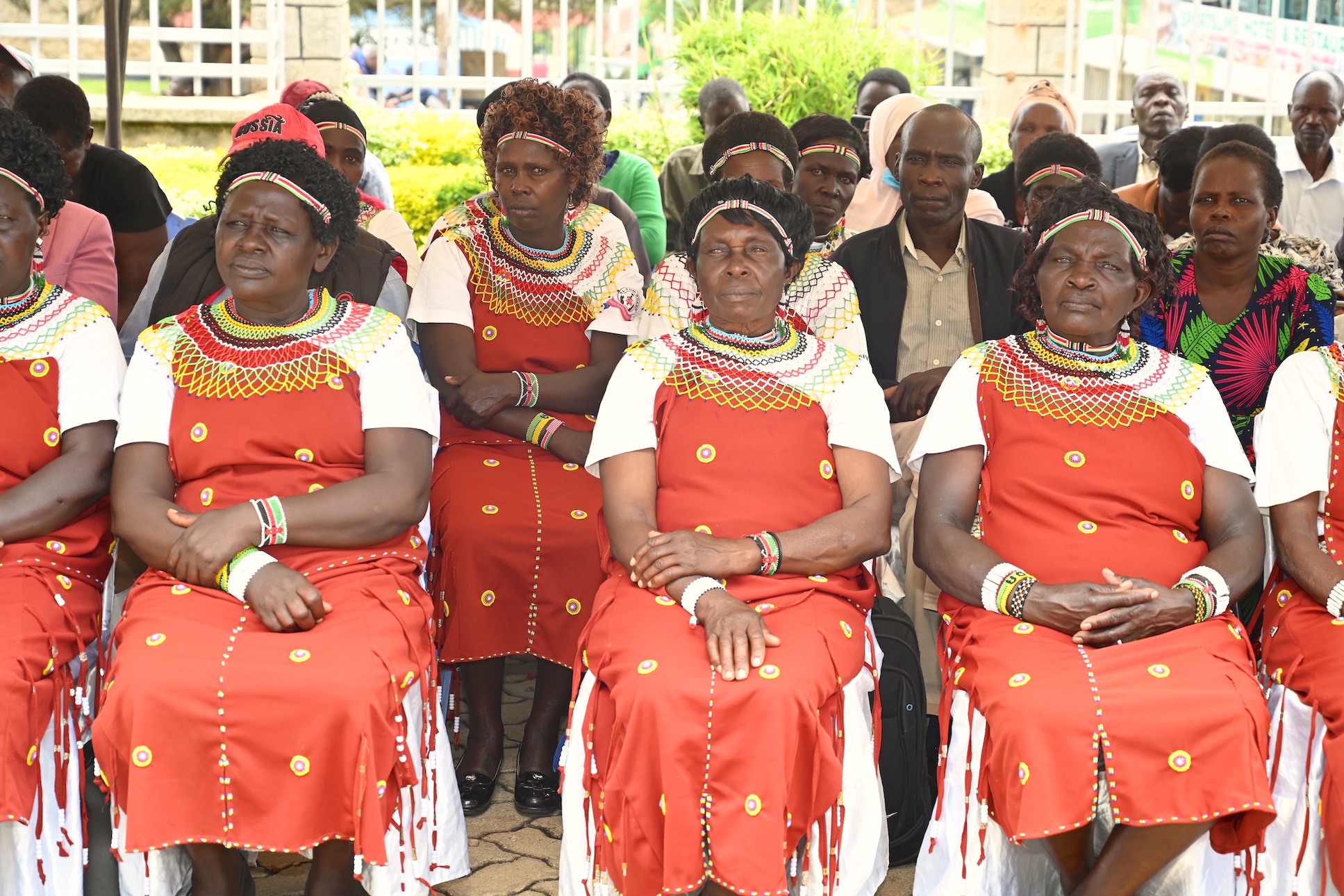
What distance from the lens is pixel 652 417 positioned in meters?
3.46

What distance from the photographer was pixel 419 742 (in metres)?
3.27

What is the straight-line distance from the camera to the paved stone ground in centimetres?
346

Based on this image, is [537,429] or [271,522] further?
[537,429]

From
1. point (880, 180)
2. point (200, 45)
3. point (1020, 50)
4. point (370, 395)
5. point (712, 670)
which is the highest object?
point (1020, 50)

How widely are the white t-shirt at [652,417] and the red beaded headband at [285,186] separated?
2.76 feet

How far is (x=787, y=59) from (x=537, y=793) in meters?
6.95

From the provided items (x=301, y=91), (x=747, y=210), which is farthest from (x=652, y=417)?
(x=301, y=91)

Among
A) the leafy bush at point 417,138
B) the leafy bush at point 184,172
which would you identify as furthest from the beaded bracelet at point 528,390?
the leafy bush at point 417,138

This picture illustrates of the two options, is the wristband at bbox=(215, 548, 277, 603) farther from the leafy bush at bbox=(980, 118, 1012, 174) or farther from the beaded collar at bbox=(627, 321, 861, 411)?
the leafy bush at bbox=(980, 118, 1012, 174)

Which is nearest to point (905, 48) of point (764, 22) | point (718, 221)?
point (764, 22)

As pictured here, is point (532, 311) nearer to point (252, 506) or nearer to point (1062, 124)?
point (252, 506)

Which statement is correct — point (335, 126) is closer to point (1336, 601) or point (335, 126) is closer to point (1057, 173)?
point (1057, 173)

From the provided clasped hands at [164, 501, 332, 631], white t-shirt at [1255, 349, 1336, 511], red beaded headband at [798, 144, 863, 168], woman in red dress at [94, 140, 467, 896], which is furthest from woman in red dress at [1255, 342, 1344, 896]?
clasped hands at [164, 501, 332, 631]

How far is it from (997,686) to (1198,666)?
0.42m
